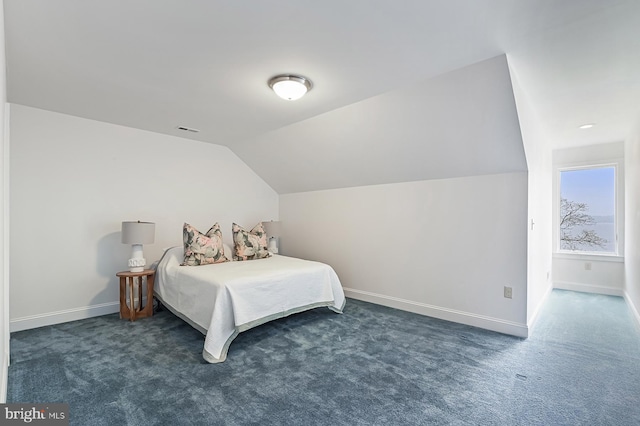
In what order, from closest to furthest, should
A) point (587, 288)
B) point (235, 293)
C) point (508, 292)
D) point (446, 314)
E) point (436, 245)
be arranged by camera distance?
point (235, 293) → point (508, 292) → point (446, 314) → point (436, 245) → point (587, 288)

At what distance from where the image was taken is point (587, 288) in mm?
4613

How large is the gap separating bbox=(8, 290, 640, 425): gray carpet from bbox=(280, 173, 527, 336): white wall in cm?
33

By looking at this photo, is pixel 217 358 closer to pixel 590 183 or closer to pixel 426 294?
pixel 426 294

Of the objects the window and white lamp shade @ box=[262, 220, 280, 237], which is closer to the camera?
the window

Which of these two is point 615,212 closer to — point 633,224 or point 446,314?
point 633,224

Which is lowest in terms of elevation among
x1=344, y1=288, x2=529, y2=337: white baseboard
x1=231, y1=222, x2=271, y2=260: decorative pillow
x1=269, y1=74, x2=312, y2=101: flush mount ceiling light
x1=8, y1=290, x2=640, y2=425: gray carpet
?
x1=8, y1=290, x2=640, y2=425: gray carpet

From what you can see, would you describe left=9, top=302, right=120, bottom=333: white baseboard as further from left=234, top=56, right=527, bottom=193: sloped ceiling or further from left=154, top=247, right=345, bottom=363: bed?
left=234, top=56, right=527, bottom=193: sloped ceiling

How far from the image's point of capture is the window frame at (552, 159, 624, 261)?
14.4 ft

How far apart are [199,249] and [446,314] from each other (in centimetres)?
286

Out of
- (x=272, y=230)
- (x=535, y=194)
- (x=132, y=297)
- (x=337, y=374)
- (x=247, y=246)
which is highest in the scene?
(x=535, y=194)

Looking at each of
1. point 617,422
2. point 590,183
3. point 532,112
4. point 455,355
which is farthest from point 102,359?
point 590,183

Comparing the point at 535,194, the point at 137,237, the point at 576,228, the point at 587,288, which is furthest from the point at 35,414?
the point at 576,228

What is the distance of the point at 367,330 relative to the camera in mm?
2986

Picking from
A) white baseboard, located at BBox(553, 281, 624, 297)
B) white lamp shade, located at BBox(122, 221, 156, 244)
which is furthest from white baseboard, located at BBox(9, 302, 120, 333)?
white baseboard, located at BBox(553, 281, 624, 297)
